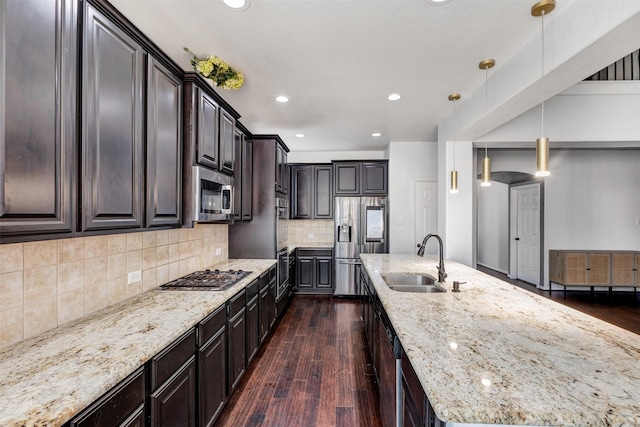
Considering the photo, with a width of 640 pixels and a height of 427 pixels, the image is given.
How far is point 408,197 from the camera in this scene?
5.33 meters

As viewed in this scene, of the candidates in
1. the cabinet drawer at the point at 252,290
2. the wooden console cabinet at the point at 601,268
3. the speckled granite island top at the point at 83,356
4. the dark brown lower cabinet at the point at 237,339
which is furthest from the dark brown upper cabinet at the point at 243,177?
the wooden console cabinet at the point at 601,268

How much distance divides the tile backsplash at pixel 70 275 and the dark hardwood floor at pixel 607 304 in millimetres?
5609

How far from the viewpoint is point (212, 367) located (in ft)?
6.34

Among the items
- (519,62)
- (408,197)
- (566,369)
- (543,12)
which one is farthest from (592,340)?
(408,197)

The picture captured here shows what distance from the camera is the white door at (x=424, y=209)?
17.4 ft

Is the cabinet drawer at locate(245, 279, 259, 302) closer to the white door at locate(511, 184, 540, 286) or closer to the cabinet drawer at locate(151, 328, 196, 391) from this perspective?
the cabinet drawer at locate(151, 328, 196, 391)

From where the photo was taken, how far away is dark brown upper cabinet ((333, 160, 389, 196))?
5445mm

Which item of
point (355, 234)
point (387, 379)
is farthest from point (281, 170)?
point (387, 379)

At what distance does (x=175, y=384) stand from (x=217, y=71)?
2198 mm

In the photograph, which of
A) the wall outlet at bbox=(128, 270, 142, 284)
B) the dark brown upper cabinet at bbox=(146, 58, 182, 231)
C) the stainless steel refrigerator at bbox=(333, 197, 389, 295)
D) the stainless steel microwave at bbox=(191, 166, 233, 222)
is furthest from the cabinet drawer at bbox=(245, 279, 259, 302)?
the stainless steel refrigerator at bbox=(333, 197, 389, 295)

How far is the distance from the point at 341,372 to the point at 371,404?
1.65ft

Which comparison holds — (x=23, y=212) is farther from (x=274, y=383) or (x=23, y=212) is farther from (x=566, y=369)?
(x=274, y=383)

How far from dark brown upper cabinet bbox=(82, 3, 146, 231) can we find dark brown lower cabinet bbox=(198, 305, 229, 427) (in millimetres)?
778

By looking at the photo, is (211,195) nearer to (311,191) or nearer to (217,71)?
(217,71)
